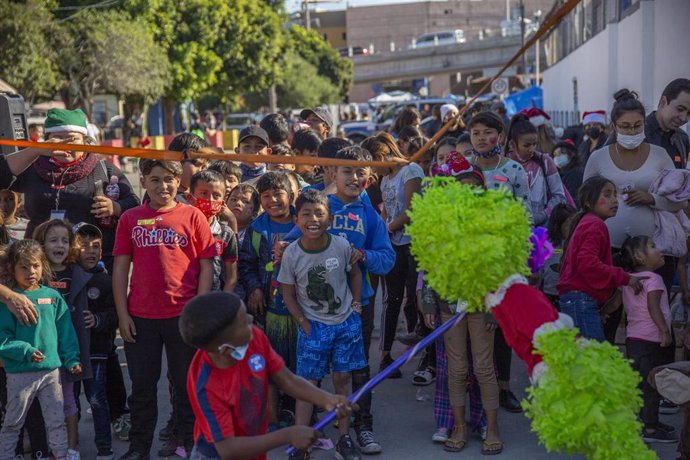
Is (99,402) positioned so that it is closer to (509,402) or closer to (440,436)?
(440,436)

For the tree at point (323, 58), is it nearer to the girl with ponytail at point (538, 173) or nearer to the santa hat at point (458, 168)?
the girl with ponytail at point (538, 173)

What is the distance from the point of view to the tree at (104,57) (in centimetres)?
2577

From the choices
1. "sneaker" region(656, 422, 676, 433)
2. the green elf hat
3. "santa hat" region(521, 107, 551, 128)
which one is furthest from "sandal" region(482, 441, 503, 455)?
"santa hat" region(521, 107, 551, 128)

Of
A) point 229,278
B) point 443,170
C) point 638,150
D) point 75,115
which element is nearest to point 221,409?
point 229,278

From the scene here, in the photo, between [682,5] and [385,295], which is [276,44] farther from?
[385,295]

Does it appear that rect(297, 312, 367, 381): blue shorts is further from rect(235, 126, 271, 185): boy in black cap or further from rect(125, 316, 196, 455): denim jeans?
rect(235, 126, 271, 185): boy in black cap

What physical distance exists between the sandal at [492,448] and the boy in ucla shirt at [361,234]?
2.02ft

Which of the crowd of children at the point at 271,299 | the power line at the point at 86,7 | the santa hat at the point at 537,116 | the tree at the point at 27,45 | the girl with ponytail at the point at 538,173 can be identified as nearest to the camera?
the crowd of children at the point at 271,299

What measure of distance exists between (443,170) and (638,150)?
1.23 m

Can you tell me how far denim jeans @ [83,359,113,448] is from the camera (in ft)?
18.4

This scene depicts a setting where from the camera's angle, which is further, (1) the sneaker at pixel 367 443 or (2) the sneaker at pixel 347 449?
(1) the sneaker at pixel 367 443

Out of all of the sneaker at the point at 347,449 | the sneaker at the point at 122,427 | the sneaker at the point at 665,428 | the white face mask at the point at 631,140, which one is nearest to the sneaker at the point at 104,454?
the sneaker at the point at 122,427

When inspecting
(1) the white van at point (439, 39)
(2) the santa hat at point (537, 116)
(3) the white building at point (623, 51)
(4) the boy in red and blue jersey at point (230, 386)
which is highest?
(1) the white van at point (439, 39)

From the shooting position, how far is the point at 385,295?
7.05m
